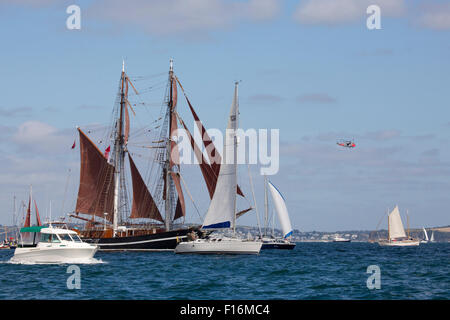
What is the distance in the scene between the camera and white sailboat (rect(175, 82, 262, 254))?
2899 inches

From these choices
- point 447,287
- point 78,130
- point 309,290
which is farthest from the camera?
point 78,130

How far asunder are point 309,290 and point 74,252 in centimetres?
2343

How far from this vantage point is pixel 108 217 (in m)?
100

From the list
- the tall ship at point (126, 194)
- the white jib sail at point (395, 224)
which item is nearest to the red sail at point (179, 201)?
the tall ship at point (126, 194)

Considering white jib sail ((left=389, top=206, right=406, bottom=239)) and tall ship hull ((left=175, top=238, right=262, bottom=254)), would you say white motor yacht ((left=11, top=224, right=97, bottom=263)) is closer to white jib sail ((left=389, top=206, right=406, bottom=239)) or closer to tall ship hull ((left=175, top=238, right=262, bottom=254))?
tall ship hull ((left=175, top=238, right=262, bottom=254))

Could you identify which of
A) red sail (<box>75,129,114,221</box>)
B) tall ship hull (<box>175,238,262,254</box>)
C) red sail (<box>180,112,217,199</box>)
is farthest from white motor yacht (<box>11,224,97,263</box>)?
red sail (<box>75,129,114,221</box>)

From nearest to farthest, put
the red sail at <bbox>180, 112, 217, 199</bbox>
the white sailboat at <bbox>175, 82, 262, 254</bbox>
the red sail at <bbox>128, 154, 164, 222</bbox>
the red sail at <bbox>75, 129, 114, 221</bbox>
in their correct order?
the white sailboat at <bbox>175, 82, 262, 254</bbox>, the red sail at <bbox>180, 112, 217, 199</bbox>, the red sail at <bbox>128, 154, 164, 222</bbox>, the red sail at <bbox>75, 129, 114, 221</bbox>

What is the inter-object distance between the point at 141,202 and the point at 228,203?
25.5 metres

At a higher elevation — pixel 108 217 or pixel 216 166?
pixel 216 166

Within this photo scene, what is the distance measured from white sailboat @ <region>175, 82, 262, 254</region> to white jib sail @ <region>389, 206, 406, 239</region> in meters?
98.7

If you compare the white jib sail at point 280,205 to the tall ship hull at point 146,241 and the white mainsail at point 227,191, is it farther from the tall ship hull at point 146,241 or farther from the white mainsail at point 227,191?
the white mainsail at point 227,191
